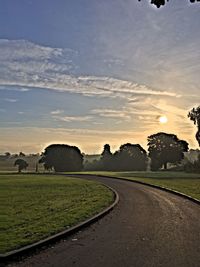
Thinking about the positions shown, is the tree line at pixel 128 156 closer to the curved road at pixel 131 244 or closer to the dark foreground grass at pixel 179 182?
the dark foreground grass at pixel 179 182

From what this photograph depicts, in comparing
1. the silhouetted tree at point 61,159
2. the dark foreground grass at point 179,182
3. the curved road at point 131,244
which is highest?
the silhouetted tree at point 61,159

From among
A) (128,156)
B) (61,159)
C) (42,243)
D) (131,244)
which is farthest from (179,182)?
(128,156)

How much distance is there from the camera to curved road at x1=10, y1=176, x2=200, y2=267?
8.38 metres

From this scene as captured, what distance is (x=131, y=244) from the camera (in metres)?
10.3

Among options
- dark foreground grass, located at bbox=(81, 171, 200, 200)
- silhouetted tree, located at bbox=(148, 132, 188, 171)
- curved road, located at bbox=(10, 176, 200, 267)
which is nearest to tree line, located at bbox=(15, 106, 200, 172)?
silhouetted tree, located at bbox=(148, 132, 188, 171)

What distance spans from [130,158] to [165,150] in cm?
1803

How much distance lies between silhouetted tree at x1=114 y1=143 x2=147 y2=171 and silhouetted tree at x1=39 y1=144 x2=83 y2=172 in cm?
1370

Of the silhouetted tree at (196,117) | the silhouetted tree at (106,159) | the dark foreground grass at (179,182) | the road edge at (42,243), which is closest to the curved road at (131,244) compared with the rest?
the road edge at (42,243)

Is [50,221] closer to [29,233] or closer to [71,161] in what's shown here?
[29,233]

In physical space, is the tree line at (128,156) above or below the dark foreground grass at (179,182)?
above

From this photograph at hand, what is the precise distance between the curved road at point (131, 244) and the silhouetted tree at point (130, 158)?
97.7 metres

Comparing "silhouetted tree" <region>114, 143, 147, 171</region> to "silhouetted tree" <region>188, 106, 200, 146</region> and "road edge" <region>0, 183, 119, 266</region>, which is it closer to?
"silhouetted tree" <region>188, 106, 200, 146</region>

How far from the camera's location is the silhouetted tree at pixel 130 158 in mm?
113750

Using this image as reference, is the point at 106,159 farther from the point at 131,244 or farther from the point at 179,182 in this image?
the point at 131,244
